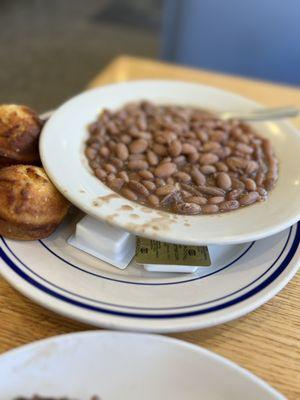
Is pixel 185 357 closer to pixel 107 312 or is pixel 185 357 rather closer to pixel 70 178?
pixel 107 312

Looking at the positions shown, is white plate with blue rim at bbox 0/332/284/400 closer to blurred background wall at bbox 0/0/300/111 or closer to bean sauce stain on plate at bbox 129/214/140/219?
bean sauce stain on plate at bbox 129/214/140/219

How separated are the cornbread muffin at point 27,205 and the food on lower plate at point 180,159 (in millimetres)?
103

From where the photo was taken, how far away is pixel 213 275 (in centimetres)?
70

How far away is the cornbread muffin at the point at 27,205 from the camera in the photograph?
691 millimetres

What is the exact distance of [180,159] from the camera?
87 cm

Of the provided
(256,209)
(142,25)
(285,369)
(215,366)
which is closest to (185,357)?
(215,366)

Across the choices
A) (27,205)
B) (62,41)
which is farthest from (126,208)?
(62,41)

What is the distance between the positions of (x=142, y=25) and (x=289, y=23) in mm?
2193

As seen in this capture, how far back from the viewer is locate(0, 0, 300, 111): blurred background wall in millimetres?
1774

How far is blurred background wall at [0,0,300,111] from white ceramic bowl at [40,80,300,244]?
3.05ft

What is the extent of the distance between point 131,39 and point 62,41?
52 cm

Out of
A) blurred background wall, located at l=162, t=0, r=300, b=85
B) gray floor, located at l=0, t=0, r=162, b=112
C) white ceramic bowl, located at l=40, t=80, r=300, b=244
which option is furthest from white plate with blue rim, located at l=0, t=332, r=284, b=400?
gray floor, located at l=0, t=0, r=162, b=112

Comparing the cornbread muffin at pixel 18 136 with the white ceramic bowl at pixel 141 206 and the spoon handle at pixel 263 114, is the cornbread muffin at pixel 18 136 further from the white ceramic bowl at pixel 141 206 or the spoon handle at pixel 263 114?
the spoon handle at pixel 263 114

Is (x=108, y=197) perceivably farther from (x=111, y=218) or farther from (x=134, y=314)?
(x=134, y=314)
